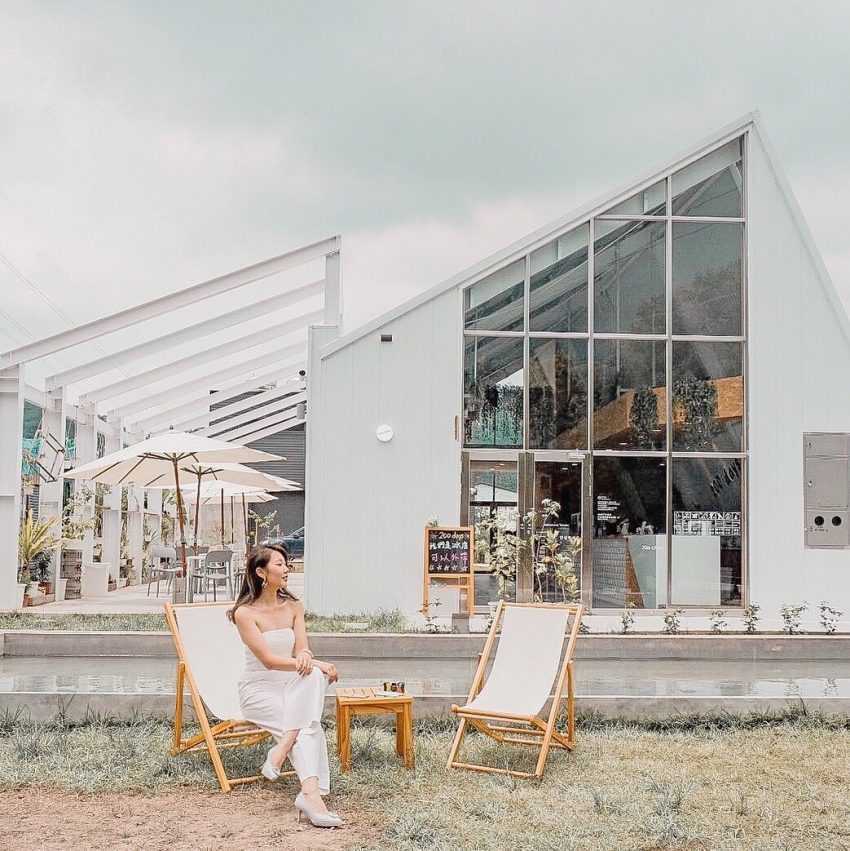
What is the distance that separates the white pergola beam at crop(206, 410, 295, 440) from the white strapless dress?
60.7 ft

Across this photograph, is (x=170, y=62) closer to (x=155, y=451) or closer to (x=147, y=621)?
(x=155, y=451)

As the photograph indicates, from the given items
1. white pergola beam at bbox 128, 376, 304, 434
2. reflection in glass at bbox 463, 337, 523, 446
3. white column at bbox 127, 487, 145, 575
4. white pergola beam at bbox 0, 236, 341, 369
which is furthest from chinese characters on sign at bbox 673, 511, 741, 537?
white column at bbox 127, 487, 145, 575

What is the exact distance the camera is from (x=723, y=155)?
14336mm

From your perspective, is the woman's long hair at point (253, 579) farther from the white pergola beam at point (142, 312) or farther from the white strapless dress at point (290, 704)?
the white pergola beam at point (142, 312)

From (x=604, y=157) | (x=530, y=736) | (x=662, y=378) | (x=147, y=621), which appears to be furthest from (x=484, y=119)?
(x=530, y=736)

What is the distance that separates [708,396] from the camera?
14.0 m

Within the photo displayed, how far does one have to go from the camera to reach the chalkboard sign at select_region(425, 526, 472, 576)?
1284 centimetres

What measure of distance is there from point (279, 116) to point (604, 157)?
4963mm

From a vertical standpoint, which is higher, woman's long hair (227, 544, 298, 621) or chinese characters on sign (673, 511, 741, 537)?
chinese characters on sign (673, 511, 741, 537)

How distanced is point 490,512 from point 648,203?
458cm

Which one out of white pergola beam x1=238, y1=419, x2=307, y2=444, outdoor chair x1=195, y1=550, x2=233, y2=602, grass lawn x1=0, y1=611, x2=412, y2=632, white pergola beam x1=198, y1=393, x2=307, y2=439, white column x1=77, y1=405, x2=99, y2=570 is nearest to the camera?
grass lawn x1=0, y1=611, x2=412, y2=632

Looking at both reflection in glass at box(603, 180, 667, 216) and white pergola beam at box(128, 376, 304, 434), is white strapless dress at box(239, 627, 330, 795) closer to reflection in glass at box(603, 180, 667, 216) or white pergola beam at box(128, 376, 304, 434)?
reflection in glass at box(603, 180, 667, 216)

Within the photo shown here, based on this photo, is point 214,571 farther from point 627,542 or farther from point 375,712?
point 375,712

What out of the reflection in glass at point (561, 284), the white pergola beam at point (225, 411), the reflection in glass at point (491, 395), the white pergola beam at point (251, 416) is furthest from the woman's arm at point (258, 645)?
the white pergola beam at point (251, 416)
